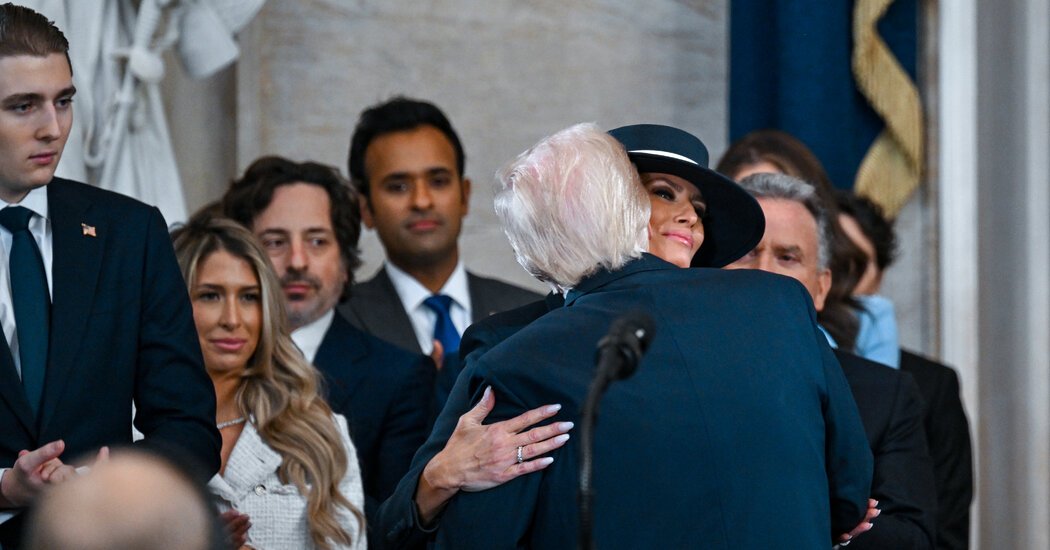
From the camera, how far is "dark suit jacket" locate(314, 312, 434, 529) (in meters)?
4.38

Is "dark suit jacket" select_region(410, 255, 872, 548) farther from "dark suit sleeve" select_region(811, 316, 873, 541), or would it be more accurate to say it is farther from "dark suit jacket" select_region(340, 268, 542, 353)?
"dark suit jacket" select_region(340, 268, 542, 353)

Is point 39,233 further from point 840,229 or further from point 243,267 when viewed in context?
point 840,229

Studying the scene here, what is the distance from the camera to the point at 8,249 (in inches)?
134

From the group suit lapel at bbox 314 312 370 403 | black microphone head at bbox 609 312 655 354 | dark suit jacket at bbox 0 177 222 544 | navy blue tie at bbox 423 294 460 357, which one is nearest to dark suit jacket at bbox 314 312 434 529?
→ suit lapel at bbox 314 312 370 403

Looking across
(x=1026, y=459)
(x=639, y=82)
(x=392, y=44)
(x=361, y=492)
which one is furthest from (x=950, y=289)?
(x=361, y=492)

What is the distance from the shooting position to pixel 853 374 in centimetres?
409

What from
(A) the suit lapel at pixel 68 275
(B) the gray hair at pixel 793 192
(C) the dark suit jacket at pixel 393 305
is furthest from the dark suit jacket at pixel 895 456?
(A) the suit lapel at pixel 68 275

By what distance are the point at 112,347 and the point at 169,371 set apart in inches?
5.3

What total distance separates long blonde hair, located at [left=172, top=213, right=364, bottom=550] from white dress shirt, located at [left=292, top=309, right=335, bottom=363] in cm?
37

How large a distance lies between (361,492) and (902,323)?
3.16m

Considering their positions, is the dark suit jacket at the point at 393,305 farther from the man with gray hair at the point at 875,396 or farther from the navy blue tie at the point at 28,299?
the navy blue tie at the point at 28,299

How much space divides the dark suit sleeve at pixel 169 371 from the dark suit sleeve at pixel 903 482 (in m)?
1.49

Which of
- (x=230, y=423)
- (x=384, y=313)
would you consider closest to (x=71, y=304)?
(x=230, y=423)

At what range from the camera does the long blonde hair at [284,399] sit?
13.0 ft
